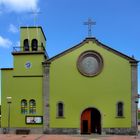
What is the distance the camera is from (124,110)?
4084 centimetres

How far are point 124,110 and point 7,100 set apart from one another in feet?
43.5

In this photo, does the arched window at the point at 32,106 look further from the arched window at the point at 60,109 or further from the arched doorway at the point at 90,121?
the arched doorway at the point at 90,121

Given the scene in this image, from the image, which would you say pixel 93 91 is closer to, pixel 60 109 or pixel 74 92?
pixel 74 92

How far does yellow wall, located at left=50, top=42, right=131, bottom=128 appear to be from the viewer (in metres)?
40.9

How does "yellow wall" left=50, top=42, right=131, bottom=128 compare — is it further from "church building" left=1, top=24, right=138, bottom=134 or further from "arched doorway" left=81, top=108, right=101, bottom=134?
"arched doorway" left=81, top=108, right=101, bottom=134

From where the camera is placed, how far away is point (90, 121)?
41750 millimetres

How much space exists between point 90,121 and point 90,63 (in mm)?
6663

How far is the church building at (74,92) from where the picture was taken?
4094 centimetres

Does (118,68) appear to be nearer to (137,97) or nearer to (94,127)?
(137,97)

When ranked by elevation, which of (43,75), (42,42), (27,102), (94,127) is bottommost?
(94,127)

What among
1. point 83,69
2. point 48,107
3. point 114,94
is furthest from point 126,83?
point 48,107

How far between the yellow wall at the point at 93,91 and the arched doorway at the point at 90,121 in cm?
64

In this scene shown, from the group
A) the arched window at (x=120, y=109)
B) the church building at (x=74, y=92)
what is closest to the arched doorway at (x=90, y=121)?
the church building at (x=74, y=92)

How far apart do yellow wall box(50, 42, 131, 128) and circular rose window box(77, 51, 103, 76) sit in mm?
461
